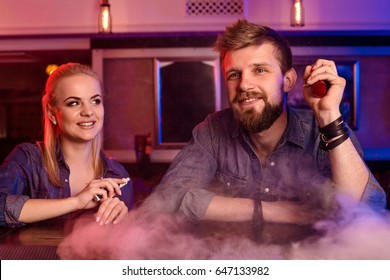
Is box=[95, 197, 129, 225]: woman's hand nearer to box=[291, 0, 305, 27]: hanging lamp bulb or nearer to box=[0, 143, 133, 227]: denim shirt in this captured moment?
box=[0, 143, 133, 227]: denim shirt

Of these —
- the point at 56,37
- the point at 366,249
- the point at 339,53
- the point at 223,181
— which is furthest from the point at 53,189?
the point at 339,53

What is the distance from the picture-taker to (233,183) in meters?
1.01

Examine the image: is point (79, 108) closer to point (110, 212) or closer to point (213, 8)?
point (110, 212)

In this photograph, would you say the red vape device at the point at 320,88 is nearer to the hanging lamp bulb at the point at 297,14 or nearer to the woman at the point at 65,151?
the woman at the point at 65,151

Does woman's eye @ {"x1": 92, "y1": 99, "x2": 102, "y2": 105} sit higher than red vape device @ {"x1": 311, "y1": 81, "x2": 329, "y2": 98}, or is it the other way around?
red vape device @ {"x1": 311, "y1": 81, "x2": 329, "y2": 98}

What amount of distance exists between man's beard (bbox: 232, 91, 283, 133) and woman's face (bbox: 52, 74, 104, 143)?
1.02 feet

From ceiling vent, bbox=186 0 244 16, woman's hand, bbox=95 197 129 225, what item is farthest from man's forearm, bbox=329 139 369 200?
ceiling vent, bbox=186 0 244 16

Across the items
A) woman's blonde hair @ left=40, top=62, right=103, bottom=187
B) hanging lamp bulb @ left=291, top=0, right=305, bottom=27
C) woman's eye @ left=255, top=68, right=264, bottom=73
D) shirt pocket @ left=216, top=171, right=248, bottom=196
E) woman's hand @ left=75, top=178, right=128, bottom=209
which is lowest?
shirt pocket @ left=216, top=171, right=248, bottom=196

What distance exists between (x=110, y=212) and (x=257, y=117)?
0.39 m

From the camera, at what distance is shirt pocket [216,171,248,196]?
1.00 metres

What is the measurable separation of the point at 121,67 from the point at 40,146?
131cm

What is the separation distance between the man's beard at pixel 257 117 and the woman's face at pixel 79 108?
12.3 inches

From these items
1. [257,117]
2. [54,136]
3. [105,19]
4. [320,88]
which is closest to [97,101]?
[54,136]

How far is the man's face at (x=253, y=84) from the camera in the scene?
36.9 inches
